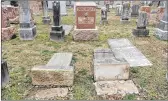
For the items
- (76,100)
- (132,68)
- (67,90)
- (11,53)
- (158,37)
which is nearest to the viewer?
(76,100)

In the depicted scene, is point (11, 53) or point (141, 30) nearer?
point (11, 53)

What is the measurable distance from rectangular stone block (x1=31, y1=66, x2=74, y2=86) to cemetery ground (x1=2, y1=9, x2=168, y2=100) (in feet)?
0.63

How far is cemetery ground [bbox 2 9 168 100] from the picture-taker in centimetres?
431

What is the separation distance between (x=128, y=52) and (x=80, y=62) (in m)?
1.75

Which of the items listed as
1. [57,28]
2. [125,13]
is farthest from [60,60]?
[125,13]

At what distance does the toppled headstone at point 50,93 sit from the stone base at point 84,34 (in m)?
4.16

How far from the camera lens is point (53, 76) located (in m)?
4.54

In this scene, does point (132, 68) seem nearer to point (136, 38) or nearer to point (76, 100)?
point (76, 100)

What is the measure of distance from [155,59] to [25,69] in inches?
142

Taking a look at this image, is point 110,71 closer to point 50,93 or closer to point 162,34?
point 50,93

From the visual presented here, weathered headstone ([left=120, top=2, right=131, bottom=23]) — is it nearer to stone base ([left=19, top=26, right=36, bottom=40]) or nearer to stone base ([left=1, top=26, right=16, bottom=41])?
stone base ([left=19, top=26, right=36, bottom=40])

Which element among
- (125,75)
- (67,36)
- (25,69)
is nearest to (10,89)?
(25,69)

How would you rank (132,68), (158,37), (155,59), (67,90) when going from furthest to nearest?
(158,37) < (155,59) < (132,68) < (67,90)

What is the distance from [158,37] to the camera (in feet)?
28.4
